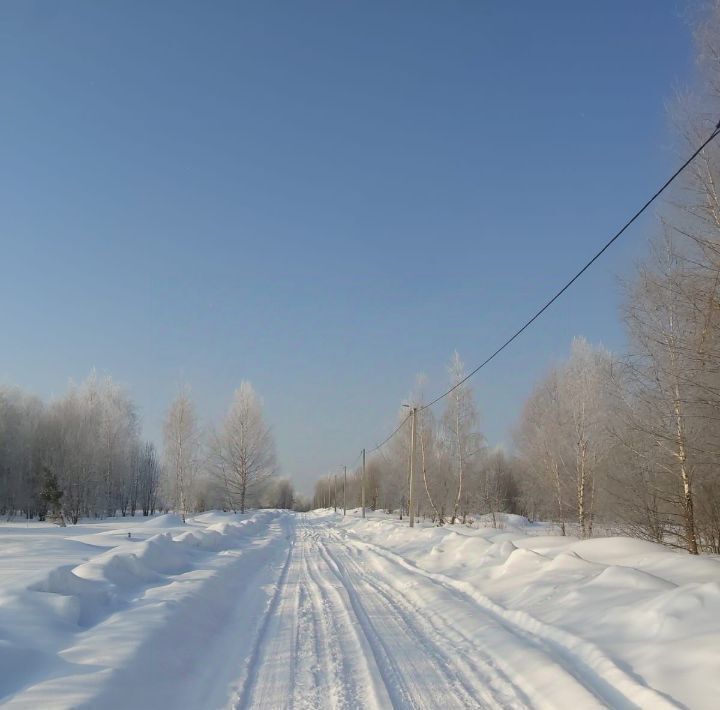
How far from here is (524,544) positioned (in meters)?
14.6

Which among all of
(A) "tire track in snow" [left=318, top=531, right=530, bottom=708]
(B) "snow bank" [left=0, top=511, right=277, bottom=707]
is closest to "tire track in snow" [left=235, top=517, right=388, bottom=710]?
(A) "tire track in snow" [left=318, top=531, right=530, bottom=708]

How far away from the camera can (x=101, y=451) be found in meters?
51.9

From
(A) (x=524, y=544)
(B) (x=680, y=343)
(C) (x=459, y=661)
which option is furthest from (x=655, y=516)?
(C) (x=459, y=661)

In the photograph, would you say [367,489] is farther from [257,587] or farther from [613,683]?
[613,683]

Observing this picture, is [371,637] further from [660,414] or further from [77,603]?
[660,414]

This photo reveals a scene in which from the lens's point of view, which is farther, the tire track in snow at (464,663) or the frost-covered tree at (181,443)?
the frost-covered tree at (181,443)

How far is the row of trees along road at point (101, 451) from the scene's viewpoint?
152 feet

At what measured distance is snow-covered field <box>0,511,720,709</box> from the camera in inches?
192

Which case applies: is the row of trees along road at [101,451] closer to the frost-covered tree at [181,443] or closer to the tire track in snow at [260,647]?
the frost-covered tree at [181,443]

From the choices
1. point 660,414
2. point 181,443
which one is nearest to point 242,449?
point 181,443

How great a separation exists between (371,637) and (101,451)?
5071 cm

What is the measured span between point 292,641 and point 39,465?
5380 centimetres

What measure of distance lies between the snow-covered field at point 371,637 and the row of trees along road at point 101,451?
37.2 metres

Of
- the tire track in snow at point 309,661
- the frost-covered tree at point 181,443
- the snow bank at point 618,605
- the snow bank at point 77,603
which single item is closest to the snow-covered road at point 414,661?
the tire track in snow at point 309,661
